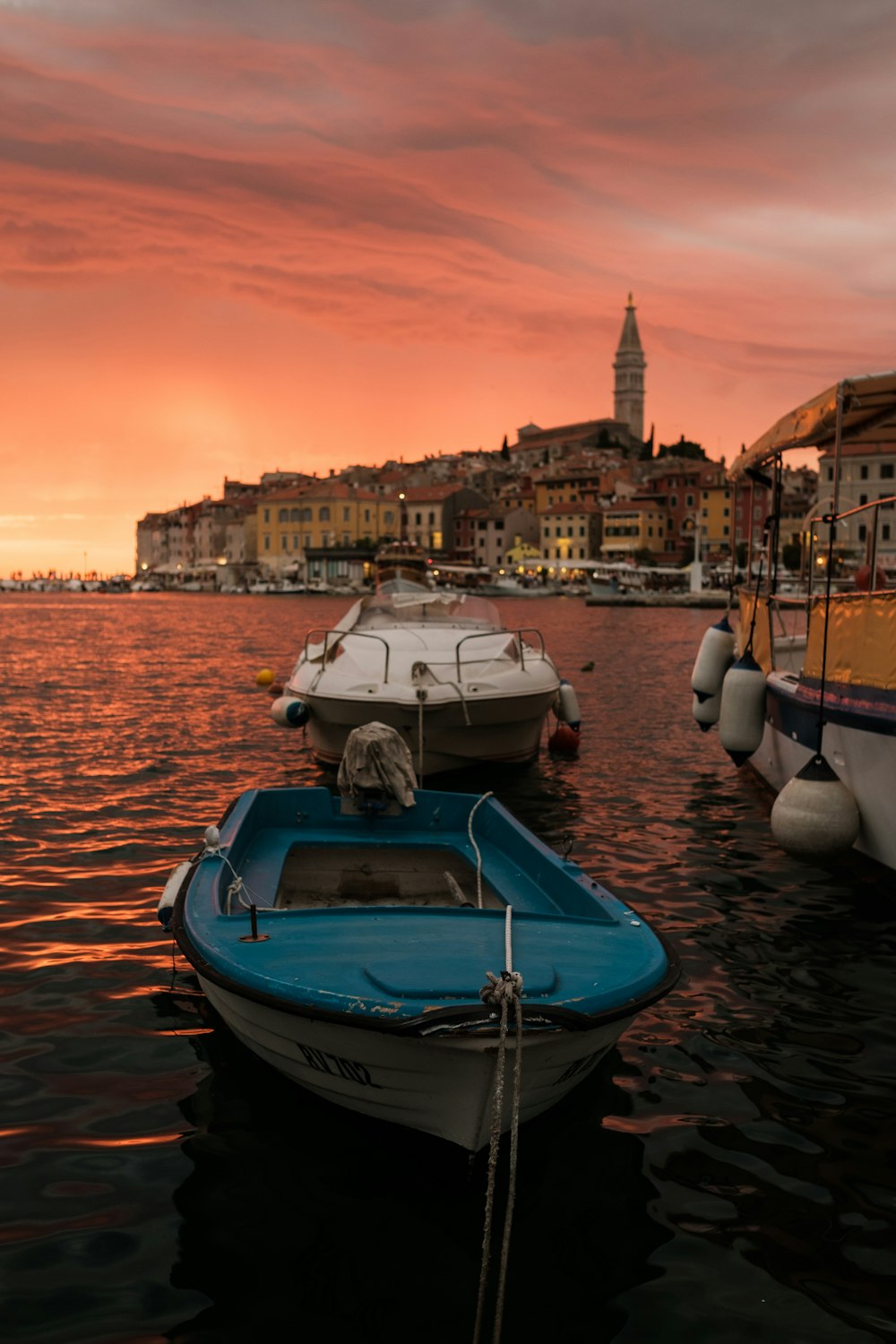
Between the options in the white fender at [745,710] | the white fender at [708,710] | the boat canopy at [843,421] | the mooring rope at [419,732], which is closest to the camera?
the boat canopy at [843,421]

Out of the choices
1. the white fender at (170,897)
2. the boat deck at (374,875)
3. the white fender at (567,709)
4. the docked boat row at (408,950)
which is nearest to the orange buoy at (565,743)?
the white fender at (567,709)

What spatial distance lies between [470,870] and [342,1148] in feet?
10.1

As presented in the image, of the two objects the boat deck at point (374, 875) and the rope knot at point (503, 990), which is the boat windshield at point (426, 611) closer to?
the boat deck at point (374, 875)

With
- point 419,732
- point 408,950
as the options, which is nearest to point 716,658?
point 419,732

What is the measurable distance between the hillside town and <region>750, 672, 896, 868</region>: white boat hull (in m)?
102

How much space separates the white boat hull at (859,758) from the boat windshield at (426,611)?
269 inches

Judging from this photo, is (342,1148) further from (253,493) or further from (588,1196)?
(253,493)

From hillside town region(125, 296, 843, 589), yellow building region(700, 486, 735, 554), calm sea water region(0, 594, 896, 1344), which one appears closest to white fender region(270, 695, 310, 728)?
calm sea water region(0, 594, 896, 1344)

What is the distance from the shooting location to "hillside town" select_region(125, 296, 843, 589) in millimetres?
132125

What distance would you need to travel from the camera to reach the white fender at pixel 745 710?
1255 centimetres

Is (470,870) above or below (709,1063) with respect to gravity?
above

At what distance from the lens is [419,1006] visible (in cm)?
454

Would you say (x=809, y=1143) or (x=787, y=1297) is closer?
(x=787, y=1297)

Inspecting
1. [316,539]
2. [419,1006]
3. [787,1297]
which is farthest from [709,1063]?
[316,539]
